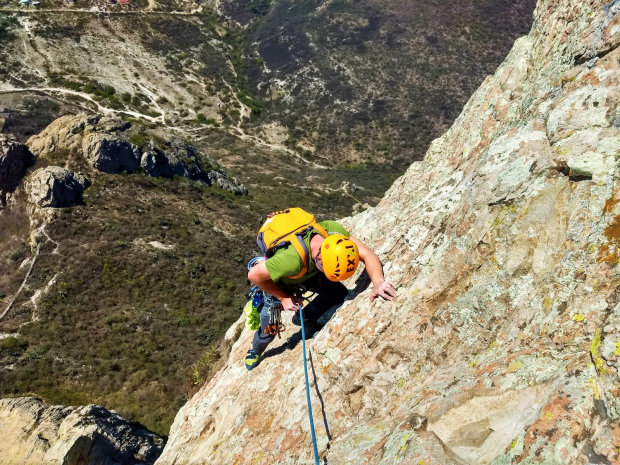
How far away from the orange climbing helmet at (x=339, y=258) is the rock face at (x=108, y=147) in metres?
37.5

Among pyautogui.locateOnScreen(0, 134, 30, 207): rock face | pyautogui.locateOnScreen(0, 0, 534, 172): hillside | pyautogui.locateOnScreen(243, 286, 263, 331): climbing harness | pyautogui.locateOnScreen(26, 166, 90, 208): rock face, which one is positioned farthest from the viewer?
pyautogui.locateOnScreen(0, 0, 534, 172): hillside

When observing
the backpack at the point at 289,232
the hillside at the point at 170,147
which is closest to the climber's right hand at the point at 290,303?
the backpack at the point at 289,232

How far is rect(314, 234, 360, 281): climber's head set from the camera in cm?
576

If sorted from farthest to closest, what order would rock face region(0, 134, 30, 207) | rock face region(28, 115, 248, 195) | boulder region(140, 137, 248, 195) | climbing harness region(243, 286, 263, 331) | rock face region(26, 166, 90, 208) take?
boulder region(140, 137, 248, 195), rock face region(28, 115, 248, 195), rock face region(0, 134, 30, 207), rock face region(26, 166, 90, 208), climbing harness region(243, 286, 263, 331)

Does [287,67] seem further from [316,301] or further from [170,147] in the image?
[316,301]

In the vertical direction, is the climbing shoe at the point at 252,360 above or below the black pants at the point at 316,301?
below

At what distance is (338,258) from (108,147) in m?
38.4

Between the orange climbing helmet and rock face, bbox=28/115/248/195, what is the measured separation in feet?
123

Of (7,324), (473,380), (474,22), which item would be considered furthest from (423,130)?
(473,380)

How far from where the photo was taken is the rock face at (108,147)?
36.9 m

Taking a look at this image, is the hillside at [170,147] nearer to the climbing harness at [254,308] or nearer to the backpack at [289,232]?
the climbing harness at [254,308]

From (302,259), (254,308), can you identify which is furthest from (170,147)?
(302,259)

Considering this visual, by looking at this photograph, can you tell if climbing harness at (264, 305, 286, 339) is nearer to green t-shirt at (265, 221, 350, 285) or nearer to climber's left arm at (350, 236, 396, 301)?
green t-shirt at (265, 221, 350, 285)

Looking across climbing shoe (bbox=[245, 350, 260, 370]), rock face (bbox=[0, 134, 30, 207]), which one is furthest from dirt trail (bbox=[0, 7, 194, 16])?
climbing shoe (bbox=[245, 350, 260, 370])
